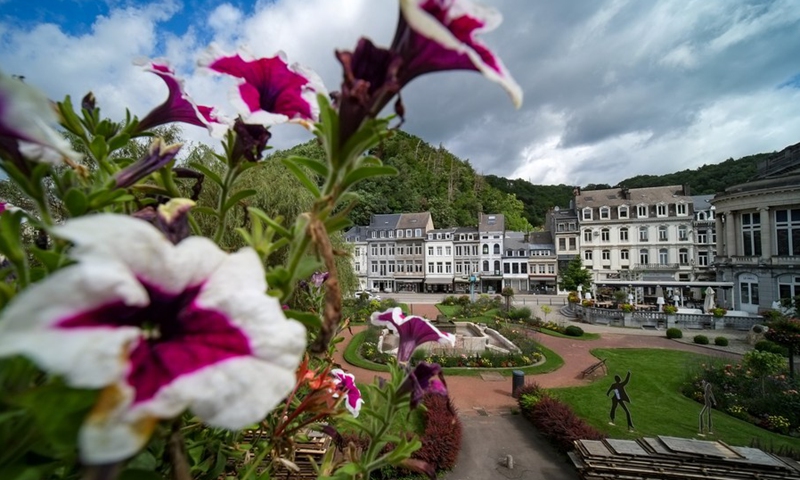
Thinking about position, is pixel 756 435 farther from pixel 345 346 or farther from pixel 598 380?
pixel 345 346

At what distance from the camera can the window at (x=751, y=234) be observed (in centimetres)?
2714

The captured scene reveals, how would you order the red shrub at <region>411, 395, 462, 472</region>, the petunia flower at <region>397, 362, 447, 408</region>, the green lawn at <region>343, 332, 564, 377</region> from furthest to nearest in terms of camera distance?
1. the green lawn at <region>343, 332, 564, 377</region>
2. the red shrub at <region>411, 395, 462, 472</region>
3. the petunia flower at <region>397, 362, 447, 408</region>

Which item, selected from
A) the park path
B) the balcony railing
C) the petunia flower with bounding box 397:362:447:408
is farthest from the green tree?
the petunia flower with bounding box 397:362:447:408

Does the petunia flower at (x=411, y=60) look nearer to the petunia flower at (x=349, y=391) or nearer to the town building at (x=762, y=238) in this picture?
the petunia flower at (x=349, y=391)

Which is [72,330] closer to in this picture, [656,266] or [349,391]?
[349,391]

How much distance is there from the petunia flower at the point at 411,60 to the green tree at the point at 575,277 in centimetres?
3785

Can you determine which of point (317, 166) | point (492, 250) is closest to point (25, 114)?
point (317, 166)

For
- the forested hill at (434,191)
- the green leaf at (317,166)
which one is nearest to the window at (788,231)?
the forested hill at (434,191)

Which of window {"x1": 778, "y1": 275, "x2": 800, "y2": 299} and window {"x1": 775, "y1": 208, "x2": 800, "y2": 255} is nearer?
window {"x1": 778, "y1": 275, "x2": 800, "y2": 299}

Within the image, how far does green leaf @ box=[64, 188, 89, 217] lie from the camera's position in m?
0.78

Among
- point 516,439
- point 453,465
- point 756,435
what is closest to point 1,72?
point 453,465

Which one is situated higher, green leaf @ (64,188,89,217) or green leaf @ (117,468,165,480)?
green leaf @ (64,188,89,217)

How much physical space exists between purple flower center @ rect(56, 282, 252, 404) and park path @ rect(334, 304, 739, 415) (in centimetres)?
968

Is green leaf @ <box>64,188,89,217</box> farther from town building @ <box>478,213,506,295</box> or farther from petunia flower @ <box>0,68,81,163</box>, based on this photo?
town building @ <box>478,213,506,295</box>
